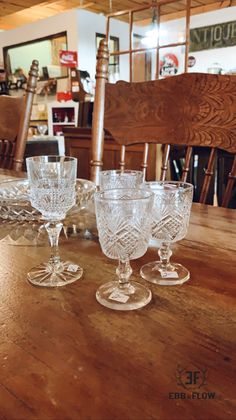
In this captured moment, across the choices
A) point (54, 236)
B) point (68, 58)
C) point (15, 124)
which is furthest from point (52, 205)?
point (68, 58)

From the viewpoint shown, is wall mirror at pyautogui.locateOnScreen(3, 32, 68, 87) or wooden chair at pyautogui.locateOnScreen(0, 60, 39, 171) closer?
wooden chair at pyautogui.locateOnScreen(0, 60, 39, 171)

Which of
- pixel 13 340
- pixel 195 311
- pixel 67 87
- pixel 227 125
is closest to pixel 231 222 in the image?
pixel 227 125

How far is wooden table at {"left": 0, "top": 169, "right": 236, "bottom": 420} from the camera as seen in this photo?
0.25m

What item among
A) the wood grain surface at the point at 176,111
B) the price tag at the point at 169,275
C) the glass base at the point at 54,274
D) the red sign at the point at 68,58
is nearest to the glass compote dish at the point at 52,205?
the glass base at the point at 54,274

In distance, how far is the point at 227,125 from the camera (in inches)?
32.6

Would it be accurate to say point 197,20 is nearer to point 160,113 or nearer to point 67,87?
point 67,87

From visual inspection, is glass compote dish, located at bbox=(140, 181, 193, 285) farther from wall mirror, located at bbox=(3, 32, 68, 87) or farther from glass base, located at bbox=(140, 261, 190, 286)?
Result: wall mirror, located at bbox=(3, 32, 68, 87)

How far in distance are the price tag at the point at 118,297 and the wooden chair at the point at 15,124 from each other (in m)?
1.08

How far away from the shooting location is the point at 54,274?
1.50ft

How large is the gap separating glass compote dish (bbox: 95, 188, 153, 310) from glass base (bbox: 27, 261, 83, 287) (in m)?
0.06

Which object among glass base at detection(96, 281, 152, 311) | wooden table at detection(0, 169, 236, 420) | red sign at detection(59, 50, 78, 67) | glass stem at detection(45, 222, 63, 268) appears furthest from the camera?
red sign at detection(59, 50, 78, 67)

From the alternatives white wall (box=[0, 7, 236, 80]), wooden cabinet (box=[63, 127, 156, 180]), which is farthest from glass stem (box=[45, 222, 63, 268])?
white wall (box=[0, 7, 236, 80])

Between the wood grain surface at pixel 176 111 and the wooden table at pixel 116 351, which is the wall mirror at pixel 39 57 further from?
the wooden table at pixel 116 351

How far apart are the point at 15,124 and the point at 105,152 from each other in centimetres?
154
